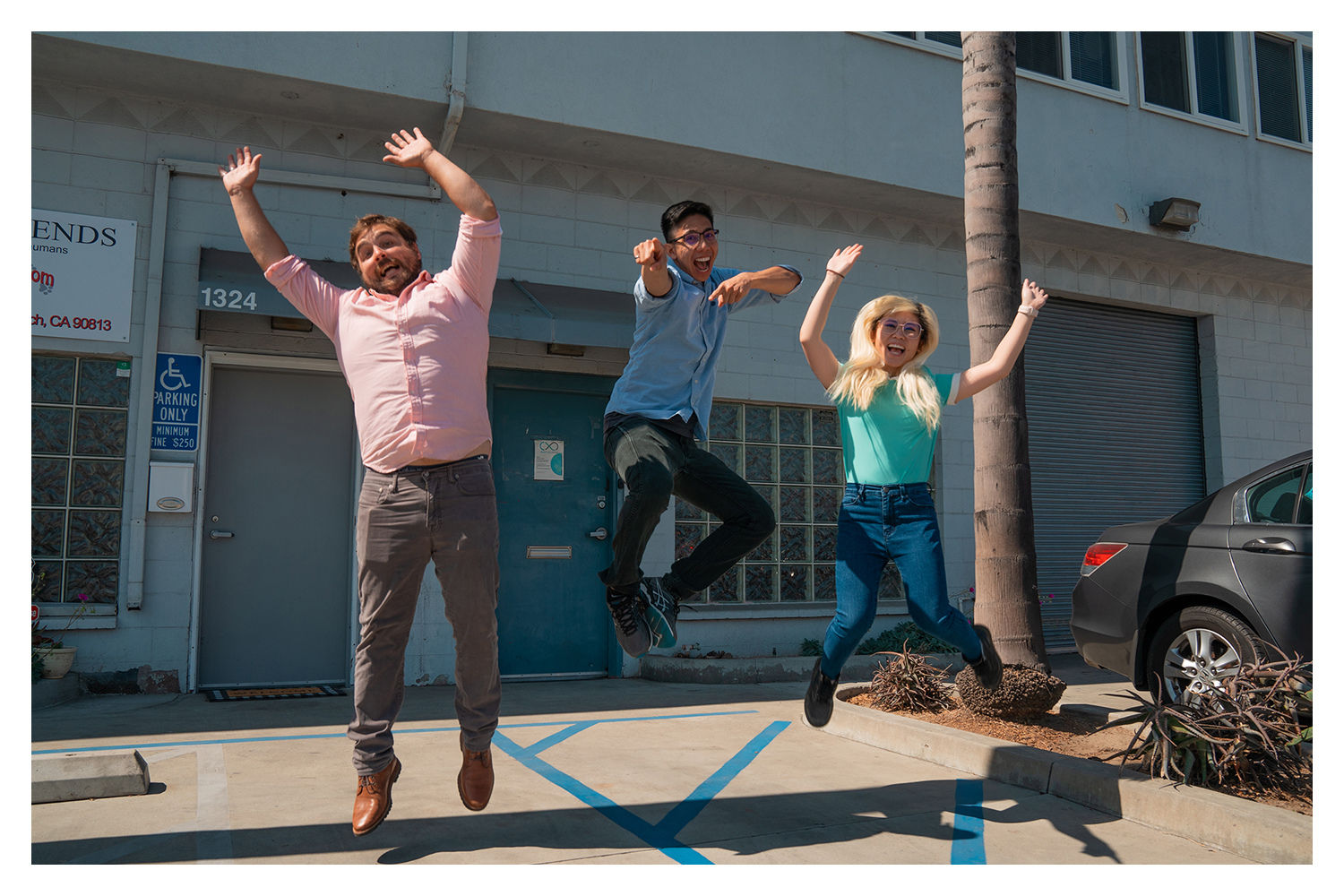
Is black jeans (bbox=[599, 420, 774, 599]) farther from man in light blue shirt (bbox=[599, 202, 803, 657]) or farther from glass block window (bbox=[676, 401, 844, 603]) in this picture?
glass block window (bbox=[676, 401, 844, 603])

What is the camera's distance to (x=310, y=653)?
27.5ft

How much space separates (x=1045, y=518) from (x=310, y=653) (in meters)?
8.54

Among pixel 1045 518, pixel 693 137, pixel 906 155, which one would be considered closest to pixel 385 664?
pixel 693 137

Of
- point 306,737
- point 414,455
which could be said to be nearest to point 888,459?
point 414,455

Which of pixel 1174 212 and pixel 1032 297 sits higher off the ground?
pixel 1174 212

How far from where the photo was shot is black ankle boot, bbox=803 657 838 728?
4.35 m

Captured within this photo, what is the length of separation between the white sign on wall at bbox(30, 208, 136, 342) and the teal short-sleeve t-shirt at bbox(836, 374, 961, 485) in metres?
6.57

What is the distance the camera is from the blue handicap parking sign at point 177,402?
26.0 ft

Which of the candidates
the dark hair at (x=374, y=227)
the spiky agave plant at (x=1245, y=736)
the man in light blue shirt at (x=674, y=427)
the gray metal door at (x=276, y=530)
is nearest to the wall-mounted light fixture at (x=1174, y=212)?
the spiky agave plant at (x=1245, y=736)

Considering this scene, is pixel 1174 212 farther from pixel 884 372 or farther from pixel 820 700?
pixel 820 700

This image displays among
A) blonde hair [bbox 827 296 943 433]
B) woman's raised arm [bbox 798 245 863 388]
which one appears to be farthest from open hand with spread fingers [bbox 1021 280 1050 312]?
woman's raised arm [bbox 798 245 863 388]

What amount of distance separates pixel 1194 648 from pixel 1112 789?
1.45 meters

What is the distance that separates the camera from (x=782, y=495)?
10117mm
